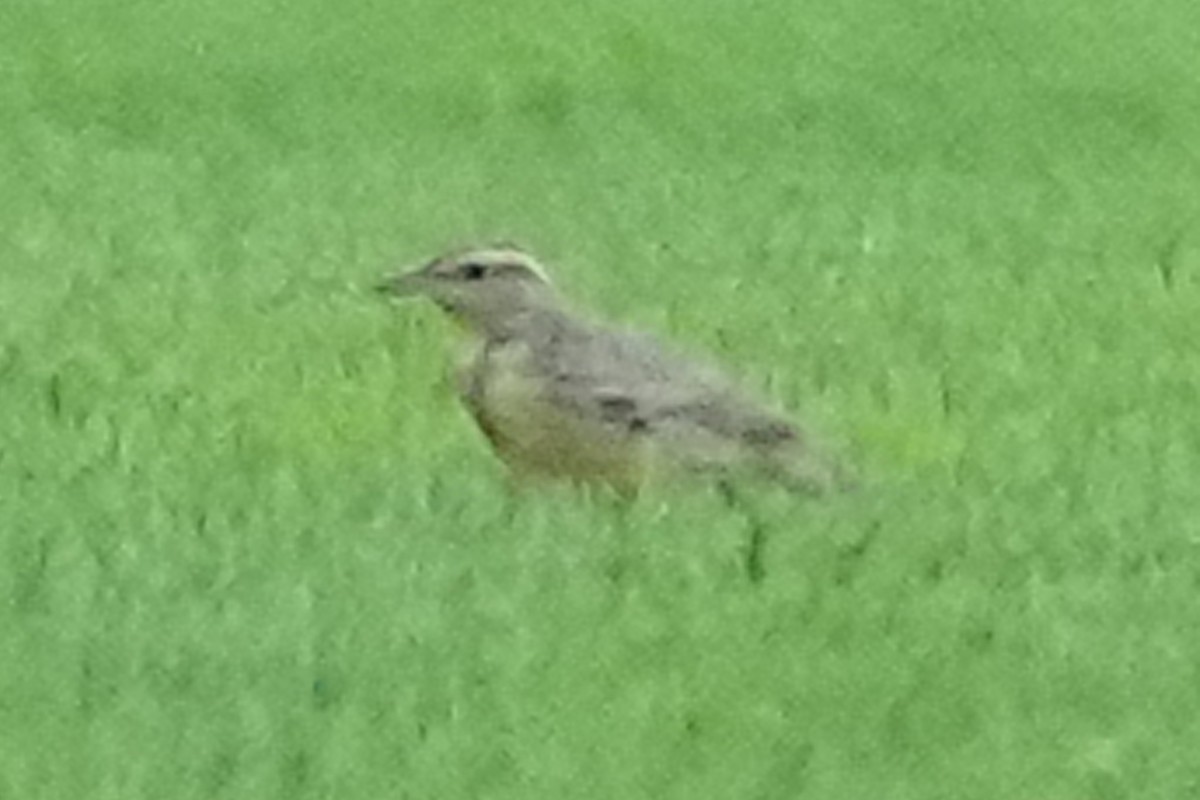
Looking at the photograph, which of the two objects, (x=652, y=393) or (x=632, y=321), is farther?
(x=632, y=321)

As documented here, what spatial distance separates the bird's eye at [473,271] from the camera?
10.5 meters

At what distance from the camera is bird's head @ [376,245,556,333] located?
33.9ft

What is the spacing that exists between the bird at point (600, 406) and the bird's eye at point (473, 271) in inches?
0.4

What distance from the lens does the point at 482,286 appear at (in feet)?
34.3

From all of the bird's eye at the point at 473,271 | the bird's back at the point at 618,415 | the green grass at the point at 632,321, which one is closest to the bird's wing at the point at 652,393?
the bird's back at the point at 618,415

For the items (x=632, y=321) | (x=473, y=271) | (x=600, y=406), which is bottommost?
(x=632, y=321)

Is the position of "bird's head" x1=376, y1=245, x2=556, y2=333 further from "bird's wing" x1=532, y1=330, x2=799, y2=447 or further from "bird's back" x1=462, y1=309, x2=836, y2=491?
"bird's wing" x1=532, y1=330, x2=799, y2=447

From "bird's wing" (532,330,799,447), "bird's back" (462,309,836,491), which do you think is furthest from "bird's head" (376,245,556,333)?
"bird's wing" (532,330,799,447)

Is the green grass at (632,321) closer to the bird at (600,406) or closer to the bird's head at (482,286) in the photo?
the bird at (600,406)

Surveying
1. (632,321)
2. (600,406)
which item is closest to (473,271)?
(600,406)

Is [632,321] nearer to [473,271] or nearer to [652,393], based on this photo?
[473,271]

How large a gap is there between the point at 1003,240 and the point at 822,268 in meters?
0.74

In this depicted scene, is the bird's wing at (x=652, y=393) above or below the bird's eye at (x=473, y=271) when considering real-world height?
above

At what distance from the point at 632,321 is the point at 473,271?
1.56 metres
